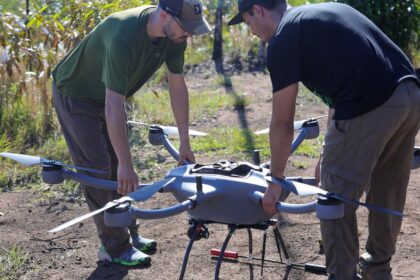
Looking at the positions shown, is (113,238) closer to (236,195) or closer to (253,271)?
(253,271)

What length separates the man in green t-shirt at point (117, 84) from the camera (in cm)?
413

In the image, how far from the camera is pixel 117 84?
13.4 feet

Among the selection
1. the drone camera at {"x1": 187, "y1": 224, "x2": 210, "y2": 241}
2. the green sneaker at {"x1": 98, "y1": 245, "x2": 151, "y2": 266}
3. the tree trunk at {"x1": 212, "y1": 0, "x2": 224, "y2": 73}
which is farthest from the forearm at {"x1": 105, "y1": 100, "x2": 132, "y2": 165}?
the tree trunk at {"x1": 212, "y1": 0, "x2": 224, "y2": 73}

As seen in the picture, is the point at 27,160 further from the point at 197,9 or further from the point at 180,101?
the point at 197,9

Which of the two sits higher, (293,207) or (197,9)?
(197,9)

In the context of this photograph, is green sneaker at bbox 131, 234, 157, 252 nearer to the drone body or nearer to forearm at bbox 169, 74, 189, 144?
forearm at bbox 169, 74, 189, 144

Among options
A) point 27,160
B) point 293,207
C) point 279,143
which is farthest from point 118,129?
point 293,207

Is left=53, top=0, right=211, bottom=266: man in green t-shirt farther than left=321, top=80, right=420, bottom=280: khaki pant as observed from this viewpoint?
Yes

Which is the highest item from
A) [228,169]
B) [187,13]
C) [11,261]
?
[187,13]

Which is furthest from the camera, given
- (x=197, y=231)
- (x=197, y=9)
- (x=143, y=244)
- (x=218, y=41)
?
(x=218, y=41)

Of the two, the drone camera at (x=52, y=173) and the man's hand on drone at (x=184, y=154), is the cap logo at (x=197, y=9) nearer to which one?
the man's hand on drone at (x=184, y=154)

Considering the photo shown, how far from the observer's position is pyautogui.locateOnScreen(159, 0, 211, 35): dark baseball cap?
4.07m

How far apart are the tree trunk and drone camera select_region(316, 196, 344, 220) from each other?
6941 millimetres

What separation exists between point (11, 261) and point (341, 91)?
2.52m
